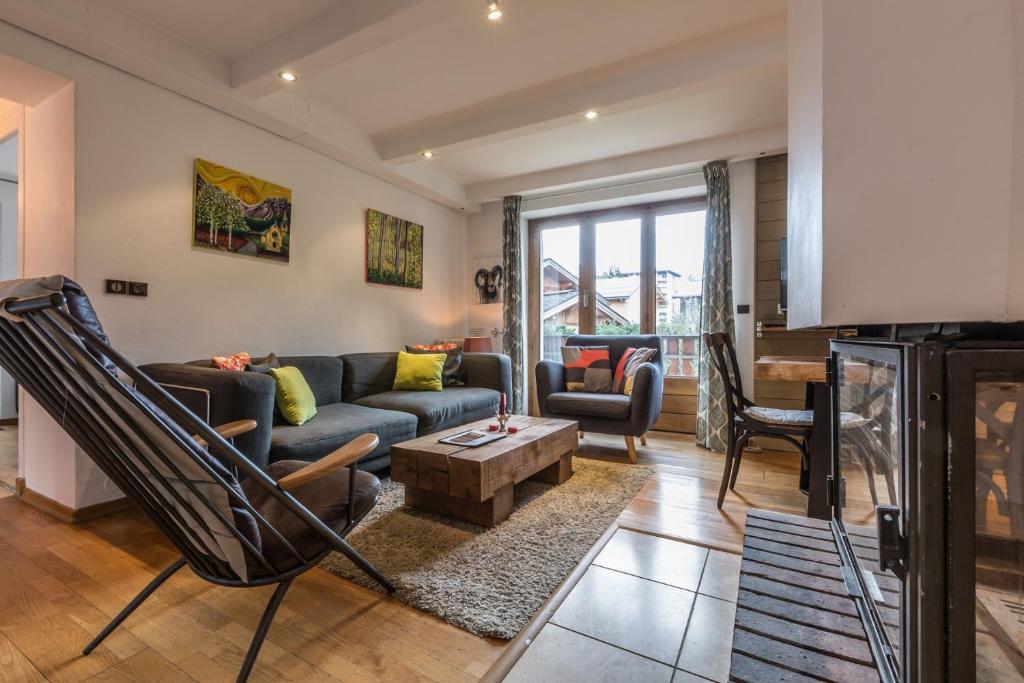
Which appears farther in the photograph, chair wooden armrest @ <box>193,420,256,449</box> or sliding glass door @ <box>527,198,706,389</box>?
sliding glass door @ <box>527,198,706,389</box>

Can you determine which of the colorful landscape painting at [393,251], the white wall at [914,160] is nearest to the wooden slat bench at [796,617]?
the white wall at [914,160]

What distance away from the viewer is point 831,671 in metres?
0.78

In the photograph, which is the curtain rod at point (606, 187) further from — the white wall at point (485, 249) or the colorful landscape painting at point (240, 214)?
the colorful landscape painting at point (240, 214)

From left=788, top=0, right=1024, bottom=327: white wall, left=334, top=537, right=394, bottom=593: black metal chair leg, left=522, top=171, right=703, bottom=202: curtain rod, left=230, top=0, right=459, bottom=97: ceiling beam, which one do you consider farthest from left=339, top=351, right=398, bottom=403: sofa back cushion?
left=788, top=0, right=1024, bottom=327: white wall

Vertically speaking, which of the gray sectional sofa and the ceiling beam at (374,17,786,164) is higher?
the ceiling beam at (374,17,786,164)

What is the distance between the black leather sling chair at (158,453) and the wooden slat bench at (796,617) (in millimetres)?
1025

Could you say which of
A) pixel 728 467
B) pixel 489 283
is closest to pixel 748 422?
pixel 728 467

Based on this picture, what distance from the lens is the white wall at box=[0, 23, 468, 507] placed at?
7.20ft

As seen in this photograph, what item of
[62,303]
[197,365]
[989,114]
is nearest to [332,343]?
[197,365]

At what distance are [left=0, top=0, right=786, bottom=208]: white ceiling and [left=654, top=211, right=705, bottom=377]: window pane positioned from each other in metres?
0.66

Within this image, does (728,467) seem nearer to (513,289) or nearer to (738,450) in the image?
(738,450)

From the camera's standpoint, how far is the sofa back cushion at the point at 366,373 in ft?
11.1

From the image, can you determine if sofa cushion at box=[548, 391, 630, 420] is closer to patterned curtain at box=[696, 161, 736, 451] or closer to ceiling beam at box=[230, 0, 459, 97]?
patterned curtain at box=[696, 161, 736, 451]

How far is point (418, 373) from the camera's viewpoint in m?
3.60
